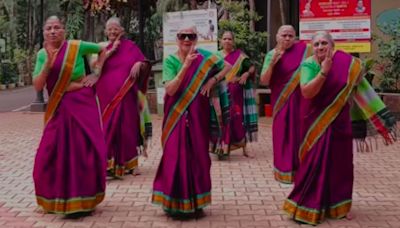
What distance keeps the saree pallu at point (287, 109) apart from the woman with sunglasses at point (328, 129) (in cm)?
119

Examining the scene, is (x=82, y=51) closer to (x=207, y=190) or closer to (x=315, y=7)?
(x=207, y=190)

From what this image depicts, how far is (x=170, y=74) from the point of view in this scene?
18.0 ft

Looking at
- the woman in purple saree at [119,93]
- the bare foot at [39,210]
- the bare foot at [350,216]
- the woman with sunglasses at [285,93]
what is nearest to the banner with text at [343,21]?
the woman with sunglasses at [285,93]

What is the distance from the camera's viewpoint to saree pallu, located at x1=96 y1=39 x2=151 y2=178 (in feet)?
24.0

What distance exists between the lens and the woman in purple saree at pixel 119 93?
288 inches

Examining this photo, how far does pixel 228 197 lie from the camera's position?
641 cm

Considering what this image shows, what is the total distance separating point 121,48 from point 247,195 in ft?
7.47

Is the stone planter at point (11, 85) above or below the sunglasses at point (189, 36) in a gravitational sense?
below

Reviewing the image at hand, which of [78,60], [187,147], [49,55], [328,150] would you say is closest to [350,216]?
[328,150]

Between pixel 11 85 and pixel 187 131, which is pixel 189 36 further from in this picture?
pixel 11 85

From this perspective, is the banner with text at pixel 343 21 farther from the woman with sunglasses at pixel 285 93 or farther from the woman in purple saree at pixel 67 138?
the woman in purple saree at pixel 67 138

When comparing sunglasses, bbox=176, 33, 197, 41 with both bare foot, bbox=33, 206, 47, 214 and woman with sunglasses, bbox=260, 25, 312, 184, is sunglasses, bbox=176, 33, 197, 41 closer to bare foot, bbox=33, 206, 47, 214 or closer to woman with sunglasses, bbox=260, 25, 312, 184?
woman with sunglasses, bbox=260, 25, 312, 184

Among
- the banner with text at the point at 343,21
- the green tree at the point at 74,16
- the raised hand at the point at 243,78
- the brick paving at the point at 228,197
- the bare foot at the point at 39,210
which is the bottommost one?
the brick paving at the point at 228,197

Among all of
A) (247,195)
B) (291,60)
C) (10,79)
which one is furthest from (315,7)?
(10,79)
